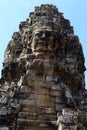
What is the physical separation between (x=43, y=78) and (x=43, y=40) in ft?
7.81

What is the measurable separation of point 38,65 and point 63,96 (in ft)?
6.35

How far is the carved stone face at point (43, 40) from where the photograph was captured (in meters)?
21.0

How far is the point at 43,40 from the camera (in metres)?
21.1

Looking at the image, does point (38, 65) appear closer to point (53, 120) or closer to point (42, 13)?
point (53, 120)

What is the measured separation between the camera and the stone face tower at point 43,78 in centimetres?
1784

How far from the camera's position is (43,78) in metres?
19.5

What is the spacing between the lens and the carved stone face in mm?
20969

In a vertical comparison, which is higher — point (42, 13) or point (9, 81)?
point (42, 13)

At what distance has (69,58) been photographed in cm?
2402

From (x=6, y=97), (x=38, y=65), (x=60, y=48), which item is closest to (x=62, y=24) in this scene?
(x=60, y=48)

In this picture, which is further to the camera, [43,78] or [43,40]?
[43,40]

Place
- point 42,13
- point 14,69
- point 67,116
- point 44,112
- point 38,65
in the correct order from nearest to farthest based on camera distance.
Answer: point 67,116, point 44,112, point 38,65, point 14,69, point 42,13

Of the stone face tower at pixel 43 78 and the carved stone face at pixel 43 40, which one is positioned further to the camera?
the carved stone face at pixel 43 40

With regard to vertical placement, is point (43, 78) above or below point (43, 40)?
below
